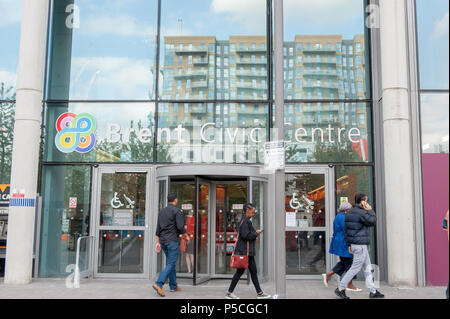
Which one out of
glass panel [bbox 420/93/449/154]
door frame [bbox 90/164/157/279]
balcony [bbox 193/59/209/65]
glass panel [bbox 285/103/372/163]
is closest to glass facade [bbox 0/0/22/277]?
door frame [bbox 90/164/157/279]

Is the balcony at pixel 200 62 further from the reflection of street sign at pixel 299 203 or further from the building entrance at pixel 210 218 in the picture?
the reflection of street sign at pixel 299 203

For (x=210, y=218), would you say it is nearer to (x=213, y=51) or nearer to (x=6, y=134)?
(x=213, y=51)

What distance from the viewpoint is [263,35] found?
1134 centimetres

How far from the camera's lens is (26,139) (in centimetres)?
983

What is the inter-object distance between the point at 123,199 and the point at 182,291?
2922 mm

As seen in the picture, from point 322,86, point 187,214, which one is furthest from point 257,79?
point 187,214

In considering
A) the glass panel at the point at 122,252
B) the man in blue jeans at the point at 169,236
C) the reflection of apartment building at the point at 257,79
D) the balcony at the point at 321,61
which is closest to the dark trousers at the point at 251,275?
the man in blue jeans at the point at 169,236

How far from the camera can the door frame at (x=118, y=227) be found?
1045 centimetres

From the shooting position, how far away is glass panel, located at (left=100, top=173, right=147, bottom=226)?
10617 millimetres

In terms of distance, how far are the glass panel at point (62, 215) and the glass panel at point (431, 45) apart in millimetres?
7575
